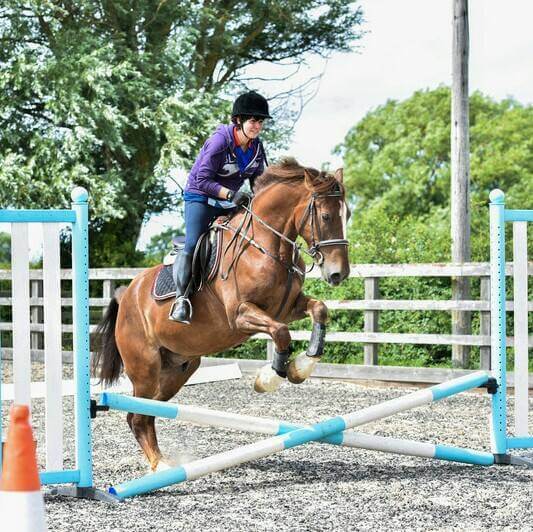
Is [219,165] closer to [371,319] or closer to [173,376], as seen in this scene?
[173,376]

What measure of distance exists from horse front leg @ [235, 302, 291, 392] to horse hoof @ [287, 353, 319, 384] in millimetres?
48

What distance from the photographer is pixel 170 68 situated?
734 inches

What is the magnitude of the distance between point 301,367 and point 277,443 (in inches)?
16.7

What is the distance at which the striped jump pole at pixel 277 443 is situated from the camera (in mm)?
4543

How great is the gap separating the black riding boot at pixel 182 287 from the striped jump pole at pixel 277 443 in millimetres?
954

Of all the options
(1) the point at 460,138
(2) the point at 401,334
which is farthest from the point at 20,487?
(1) the point at 460,138

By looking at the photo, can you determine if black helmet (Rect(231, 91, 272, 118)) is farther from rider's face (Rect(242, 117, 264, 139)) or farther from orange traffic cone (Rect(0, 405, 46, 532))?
orange traffic cone (Rect(0, 405, 46, 532))

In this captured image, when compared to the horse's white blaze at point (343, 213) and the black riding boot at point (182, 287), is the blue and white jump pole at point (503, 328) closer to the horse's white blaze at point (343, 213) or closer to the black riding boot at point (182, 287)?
the horse's white blaze at point (343, 213)

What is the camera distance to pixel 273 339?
499 centimetres

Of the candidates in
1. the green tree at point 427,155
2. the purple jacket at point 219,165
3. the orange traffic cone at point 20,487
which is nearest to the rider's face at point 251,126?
the purple jacket at point 219,165

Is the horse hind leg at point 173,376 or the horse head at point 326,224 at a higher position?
the horse head at point 326,224

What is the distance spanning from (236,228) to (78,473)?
1785 millimetres

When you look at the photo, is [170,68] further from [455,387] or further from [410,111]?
[410,111]

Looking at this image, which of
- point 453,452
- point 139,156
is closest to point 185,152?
point 139,156
